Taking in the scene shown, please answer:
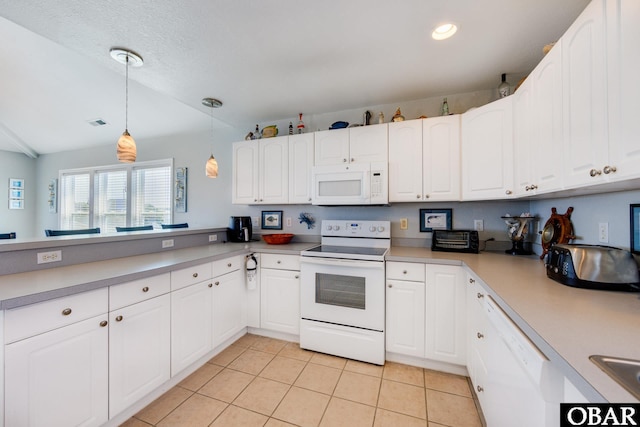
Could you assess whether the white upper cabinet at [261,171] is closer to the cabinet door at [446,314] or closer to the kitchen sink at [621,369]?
the cabinet door at [446,314]

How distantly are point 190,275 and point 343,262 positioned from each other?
1.21 metres

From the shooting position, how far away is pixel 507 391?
1.00 meters

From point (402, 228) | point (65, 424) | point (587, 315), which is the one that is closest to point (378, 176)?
point (402, 228)

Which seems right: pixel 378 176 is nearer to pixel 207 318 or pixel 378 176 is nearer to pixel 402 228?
pixel 402 228

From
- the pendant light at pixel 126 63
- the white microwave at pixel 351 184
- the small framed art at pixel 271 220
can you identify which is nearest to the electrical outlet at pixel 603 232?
the white microwave at pixel 351 184

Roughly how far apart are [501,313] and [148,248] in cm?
255

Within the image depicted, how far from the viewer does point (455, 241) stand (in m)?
2.22

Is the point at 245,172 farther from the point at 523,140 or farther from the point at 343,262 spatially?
the point at 523,140

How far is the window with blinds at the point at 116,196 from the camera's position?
13.3 feet

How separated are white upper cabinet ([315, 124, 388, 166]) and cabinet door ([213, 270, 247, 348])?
1438 mm

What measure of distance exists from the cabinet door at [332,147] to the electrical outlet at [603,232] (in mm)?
1811

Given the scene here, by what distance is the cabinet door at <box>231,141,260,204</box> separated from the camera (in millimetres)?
2916

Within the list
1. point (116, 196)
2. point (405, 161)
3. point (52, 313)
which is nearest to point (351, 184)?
point (405, 161)

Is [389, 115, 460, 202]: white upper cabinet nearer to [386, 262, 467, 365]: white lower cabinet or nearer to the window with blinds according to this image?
[386, 262, 467, 365]: white lower cabinet
